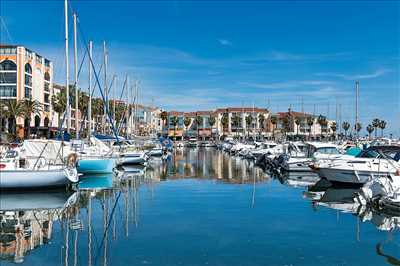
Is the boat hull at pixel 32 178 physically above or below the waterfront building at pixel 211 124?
below

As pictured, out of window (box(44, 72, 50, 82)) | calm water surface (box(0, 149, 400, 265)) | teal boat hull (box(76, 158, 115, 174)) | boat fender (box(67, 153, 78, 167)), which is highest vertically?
window (box(44, 72, 50, 82))

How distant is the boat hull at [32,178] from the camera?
24.2 m

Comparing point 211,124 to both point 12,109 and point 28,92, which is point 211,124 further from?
point 12,109

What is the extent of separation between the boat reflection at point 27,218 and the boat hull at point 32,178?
1.53 feet

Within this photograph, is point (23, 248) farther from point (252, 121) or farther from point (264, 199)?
point (252, 121)

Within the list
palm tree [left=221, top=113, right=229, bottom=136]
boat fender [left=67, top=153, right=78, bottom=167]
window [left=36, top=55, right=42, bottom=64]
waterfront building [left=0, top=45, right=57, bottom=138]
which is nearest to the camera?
boat fender [left=67, top=153, right=78, bottom=167]

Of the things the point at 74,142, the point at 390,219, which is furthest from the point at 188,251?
the point at 74,142

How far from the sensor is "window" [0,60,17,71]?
92812 mm

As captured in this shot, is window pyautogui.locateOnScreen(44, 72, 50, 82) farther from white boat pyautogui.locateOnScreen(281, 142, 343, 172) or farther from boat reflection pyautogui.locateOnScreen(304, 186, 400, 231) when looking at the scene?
boat reflection pyautogui.locateOnScreen(304, 186, 400, 231)

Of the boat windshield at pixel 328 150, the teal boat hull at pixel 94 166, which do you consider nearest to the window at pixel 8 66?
the teal boat hull at pixel 94 166

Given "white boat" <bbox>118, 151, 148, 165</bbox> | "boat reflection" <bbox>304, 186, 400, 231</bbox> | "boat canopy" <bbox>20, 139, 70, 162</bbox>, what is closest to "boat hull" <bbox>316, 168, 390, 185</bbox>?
"boat reflection" <bbox>304, 186, 400, 231</bbox>

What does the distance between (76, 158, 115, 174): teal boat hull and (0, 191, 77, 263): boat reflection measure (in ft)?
32.0

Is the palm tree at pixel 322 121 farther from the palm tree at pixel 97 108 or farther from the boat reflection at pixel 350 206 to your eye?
the boat reflection at pixel 350 206

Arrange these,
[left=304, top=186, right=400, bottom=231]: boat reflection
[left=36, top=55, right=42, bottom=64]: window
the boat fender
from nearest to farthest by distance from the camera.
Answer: [left=304, top=186, right=400, bottom=231]: boat reflection, the boat fender, [left=36, top=55, right=42, bottom=64]: window
